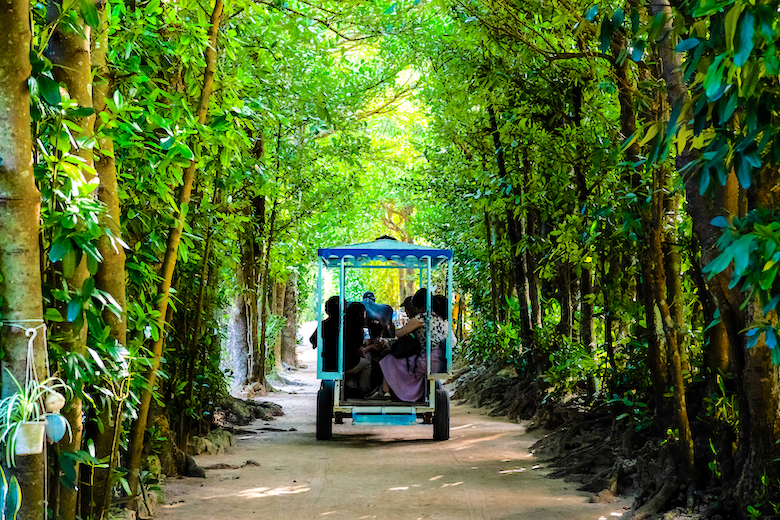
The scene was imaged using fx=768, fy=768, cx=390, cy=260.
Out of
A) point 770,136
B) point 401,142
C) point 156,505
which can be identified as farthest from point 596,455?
point 401,142

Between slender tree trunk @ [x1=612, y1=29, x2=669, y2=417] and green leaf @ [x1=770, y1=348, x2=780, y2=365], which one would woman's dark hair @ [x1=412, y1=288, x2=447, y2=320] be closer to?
slender tree trunk @ [x1=612, y1=29, x2=669, y2=417]

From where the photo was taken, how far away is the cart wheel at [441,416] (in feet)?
37.0

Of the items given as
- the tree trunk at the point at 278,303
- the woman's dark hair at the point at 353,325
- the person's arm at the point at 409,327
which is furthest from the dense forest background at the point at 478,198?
the tree trunk at the point at 278,303

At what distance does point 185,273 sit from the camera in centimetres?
822

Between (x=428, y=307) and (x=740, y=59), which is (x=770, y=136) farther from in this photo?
A: (x=428, y=307)

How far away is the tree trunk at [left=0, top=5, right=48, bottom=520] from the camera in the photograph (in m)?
3.21

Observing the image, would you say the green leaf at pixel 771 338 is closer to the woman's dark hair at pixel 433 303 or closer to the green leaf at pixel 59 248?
the green leaf at pixel 59 248

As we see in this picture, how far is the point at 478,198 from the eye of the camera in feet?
43.1

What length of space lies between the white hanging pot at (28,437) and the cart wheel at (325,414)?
27.4ft

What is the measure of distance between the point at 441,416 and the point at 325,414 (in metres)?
1.71

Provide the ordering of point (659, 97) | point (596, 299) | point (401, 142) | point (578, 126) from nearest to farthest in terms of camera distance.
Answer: point (659, 97) → point (596, 299) → point (578, 126) → point (401, 142)

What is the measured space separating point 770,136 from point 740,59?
668 mm

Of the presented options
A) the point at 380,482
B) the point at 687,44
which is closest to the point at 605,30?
the point at 687,44

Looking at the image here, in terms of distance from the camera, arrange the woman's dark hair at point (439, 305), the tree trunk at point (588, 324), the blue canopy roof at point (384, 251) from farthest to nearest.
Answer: the woman's dark hair at point (439, 305) → the blue canopy roof at point (384, 251) → the tree trunk at point (588, 324)
